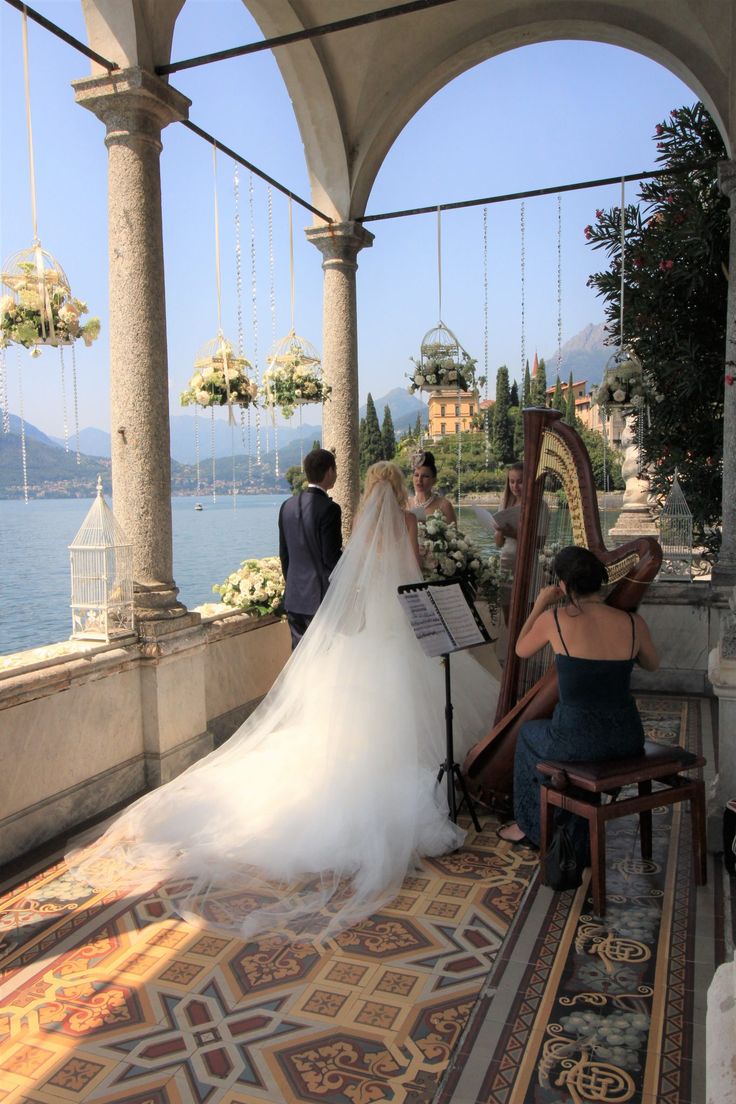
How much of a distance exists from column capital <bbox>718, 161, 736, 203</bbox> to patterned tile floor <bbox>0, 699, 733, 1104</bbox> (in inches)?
178

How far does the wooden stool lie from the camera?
11.2 ft

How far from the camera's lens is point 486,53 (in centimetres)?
702

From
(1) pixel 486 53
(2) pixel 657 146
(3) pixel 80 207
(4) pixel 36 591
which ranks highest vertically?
(1) pixel 486 53

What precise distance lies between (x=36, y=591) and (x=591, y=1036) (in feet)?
12.3

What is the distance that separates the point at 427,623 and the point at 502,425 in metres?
8.11

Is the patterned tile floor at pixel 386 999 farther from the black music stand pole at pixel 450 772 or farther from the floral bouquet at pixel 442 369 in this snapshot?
the floral bouquet at pixel 442 369

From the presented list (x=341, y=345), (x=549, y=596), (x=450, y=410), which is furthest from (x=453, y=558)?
(x=450, y=410)

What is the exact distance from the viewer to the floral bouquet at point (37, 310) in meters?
4.02

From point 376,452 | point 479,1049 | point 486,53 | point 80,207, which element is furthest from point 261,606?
point 376,452

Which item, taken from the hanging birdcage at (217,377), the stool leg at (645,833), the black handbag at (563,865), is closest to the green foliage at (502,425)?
the hanging birdcage at (217,377)

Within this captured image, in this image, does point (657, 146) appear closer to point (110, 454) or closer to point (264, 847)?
point (110, 454)

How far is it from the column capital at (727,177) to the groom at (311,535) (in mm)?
3340

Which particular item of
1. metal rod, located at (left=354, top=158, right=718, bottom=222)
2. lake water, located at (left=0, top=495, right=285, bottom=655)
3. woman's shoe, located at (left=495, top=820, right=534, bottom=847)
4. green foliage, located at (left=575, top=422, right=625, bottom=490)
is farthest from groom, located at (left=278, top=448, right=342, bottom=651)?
green foliage, located at (left=575, top=422, right=625, bottom=490)

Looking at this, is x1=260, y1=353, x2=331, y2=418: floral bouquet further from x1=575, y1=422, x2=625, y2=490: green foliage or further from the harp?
x1=575, y1=422, x2=625, y2=490: green foliage
